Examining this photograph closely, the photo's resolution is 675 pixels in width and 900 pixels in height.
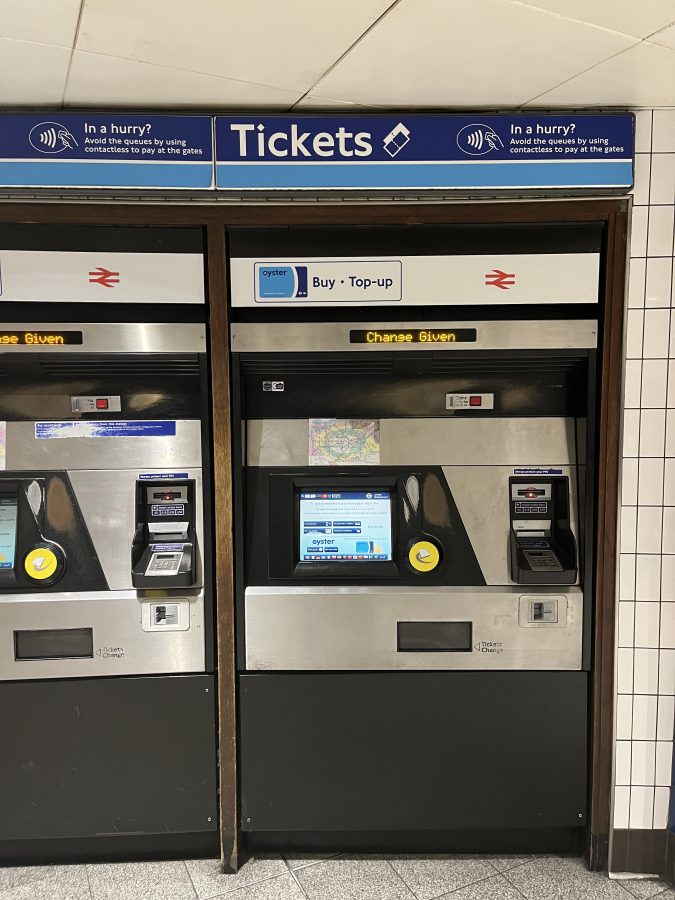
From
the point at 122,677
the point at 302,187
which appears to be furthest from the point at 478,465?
the point at 122,677

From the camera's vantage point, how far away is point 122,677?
239 centimetres

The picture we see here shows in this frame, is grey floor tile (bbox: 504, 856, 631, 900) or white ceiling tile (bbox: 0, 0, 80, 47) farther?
grey floor tile (bbox: 504, 856, 631, 900)

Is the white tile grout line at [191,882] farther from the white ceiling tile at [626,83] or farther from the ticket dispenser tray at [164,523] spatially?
the white ceiling tile at [626,83]

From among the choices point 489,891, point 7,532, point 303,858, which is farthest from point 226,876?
point 7,532

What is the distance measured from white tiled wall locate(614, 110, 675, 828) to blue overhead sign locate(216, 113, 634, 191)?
134 millimetres

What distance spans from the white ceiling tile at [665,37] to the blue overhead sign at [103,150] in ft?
4.44

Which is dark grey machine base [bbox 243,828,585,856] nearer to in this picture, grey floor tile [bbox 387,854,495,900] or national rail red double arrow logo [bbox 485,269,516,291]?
grey floor tile [bbox 387,854,495,900]

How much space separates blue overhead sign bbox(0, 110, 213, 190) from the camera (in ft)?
7.12

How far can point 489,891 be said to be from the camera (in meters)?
2.33

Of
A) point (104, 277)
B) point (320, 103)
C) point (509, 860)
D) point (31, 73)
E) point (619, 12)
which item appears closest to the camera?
point (619, 12)

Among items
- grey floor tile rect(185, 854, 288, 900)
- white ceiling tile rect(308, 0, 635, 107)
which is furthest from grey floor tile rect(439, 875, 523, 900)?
white ceiling tile rect(308, 0, 635, 107)

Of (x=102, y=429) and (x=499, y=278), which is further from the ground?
(x=499, y=278)

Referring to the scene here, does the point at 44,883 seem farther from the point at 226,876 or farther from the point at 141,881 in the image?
the point at 226,876

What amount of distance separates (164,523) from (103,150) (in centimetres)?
130
